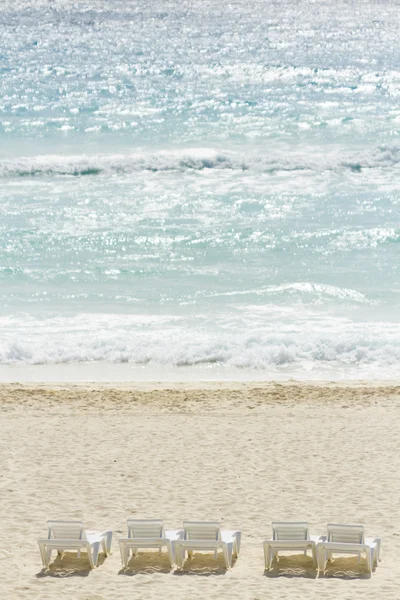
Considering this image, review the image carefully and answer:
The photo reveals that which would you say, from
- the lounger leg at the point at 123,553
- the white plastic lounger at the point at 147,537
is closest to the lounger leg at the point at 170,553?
the white plastic lounger at the point at 147,537

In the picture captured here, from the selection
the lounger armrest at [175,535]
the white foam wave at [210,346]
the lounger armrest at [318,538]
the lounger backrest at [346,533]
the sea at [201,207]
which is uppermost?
the sea at [201,207]

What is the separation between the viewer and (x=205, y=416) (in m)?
15.6

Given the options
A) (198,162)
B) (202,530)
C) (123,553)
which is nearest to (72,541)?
(123,553)

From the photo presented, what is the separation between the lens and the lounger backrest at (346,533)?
10.7 meters

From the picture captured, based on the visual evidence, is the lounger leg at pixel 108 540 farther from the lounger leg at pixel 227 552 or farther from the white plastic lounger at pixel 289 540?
the white plastic lounger at pixel 289 540

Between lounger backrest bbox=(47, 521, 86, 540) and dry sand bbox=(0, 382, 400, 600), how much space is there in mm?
288

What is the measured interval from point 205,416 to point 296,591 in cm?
559

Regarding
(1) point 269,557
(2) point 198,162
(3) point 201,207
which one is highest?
(2) point 198,162

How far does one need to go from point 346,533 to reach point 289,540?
22.6 inches

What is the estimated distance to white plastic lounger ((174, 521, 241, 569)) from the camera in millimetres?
10703

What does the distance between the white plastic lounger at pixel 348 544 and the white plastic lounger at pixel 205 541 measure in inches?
35.5

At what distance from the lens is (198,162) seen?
110ft

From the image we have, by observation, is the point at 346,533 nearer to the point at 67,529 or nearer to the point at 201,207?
the point at 67,529

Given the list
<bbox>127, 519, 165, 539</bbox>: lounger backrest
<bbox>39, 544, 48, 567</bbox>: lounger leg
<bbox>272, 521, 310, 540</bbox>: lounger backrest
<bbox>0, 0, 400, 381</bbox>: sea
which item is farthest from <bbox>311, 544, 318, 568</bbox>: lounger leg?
<bbox>0, 0, 400, 381</bbox>: sea
